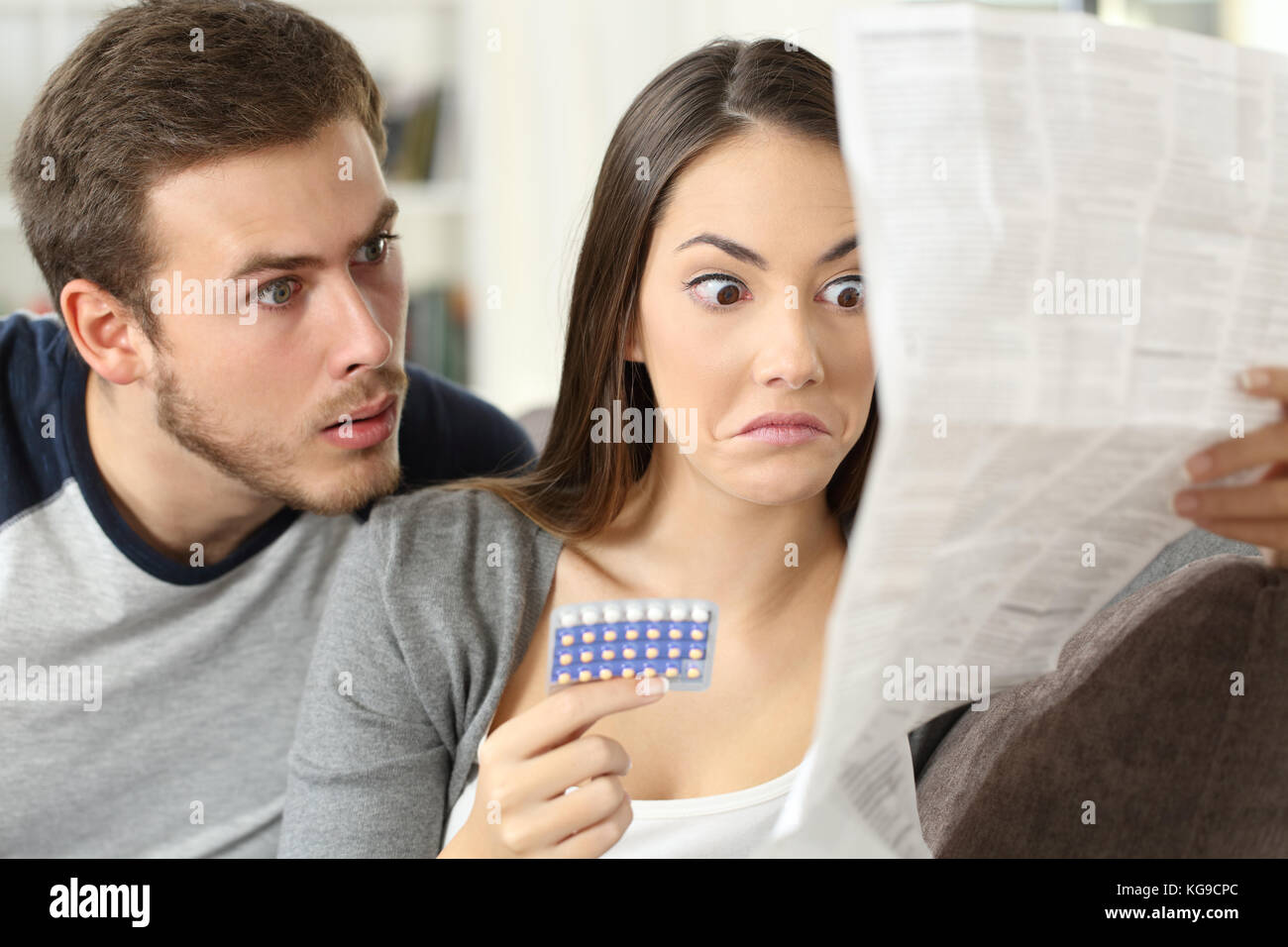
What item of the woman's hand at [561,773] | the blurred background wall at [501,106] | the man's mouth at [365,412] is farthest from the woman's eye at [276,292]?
the blurred background wall at [501,106]

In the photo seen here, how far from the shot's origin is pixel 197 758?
4.37 feet

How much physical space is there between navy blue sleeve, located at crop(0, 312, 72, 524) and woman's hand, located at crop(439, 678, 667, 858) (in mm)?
772

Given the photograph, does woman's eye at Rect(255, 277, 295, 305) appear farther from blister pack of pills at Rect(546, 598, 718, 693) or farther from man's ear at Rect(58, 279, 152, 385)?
blister pack of pills at Rect(546, 598, 718, 693)

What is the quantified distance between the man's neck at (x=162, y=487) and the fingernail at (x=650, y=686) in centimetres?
70

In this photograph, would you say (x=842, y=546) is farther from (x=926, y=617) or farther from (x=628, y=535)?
(x=926, y=617)

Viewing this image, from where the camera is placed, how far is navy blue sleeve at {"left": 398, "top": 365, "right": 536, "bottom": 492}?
145cm

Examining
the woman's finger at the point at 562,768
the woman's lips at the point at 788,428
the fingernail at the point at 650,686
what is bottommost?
the woman's finger at the point at 562,768

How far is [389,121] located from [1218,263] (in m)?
3.13

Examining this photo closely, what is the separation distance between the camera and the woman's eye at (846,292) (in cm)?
96

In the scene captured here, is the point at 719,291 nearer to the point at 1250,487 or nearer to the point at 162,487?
the point at 1250,487

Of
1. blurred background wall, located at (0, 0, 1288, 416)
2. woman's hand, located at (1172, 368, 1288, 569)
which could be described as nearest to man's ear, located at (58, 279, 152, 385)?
woman's hand, located at (1172, 368, 1288, 569)

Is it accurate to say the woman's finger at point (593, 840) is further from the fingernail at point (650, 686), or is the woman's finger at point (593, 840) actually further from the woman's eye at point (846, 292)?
the woman's eye at point (846, 292)

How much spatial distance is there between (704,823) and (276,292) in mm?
664

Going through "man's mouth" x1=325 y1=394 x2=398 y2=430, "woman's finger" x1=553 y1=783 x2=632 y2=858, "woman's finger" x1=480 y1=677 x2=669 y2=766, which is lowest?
"woman's finger" x1=553 y1=783 x2=632 y2=858
